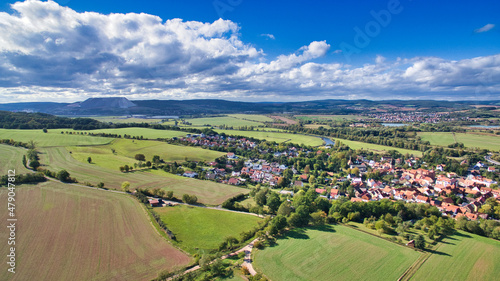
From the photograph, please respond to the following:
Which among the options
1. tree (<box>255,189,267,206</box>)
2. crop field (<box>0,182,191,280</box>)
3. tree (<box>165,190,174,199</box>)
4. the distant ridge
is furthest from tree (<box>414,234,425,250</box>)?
the distant ridge

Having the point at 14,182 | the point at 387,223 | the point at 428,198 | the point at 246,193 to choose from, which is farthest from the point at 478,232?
the point at 14,182

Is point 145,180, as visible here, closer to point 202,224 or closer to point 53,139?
point 202,224

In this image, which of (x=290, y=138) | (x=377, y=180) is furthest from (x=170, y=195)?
(x=290, y=138)

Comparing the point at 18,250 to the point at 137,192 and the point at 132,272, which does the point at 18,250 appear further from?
the point at 137,192

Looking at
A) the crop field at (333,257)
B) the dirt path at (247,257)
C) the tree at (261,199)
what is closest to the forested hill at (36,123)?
the tree at (261,199)

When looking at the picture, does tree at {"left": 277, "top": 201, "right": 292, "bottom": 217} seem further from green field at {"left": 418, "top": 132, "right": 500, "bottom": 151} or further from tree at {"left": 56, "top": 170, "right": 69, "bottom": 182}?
green field at {"left": 418, "top": 132, "right": 500, "bottom": 151}

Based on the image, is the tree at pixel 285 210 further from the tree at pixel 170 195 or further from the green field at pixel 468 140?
the green field at pixel 468 140
